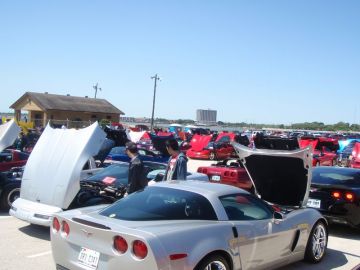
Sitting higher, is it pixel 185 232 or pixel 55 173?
pixel 55 173

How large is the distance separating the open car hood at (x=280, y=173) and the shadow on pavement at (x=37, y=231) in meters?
3.45

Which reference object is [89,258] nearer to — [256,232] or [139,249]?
[139,249]

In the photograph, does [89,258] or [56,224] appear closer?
[89,258]

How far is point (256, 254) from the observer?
494 cm

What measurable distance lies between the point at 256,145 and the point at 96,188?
9.81 ft

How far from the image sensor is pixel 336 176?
28.1 ft

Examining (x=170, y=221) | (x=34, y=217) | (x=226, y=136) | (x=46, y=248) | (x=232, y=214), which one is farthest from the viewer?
(x=226, y=136)

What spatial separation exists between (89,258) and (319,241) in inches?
140

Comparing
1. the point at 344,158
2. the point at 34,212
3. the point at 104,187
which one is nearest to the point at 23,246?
the point at 34,212

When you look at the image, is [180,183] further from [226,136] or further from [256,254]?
[226,136]

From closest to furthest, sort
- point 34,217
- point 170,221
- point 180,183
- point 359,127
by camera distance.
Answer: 1. point 170,221
2. point 180,183
3. point 34,217
4. point 359,127

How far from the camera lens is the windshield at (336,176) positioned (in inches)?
325

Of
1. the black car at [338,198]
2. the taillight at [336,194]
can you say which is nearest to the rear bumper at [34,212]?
the black car at [338,198]

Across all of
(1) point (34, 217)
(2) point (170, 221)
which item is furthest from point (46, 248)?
(2) point (170, 221)
